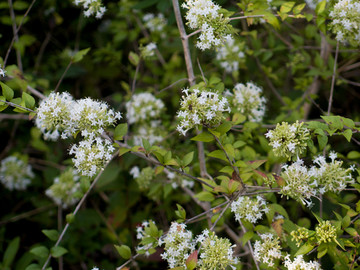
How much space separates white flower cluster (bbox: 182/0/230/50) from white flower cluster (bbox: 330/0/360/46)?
778 millimetres

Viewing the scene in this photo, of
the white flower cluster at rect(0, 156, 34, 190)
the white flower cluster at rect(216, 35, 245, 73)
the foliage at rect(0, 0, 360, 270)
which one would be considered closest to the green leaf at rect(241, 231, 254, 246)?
the foliage at rect(0, 0, 360, 270)

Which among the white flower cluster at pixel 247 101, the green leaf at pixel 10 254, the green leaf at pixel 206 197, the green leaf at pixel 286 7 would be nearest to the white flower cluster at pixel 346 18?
the green leaf at pixel 286 7

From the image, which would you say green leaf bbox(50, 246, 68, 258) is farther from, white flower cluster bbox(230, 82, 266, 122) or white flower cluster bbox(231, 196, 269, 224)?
white flower cluster bbox(230, 82, 266, 122)

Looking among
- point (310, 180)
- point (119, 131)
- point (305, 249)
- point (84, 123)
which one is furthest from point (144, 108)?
point (305, 249)

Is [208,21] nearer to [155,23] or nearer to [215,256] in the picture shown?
[215,256]

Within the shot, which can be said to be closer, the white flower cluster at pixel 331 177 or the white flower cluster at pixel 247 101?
the white flower cluster at pixel 331 177

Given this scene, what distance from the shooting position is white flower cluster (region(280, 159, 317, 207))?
1.82 m

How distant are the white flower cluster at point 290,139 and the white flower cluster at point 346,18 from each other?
0.89m

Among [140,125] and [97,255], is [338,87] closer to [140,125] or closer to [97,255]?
[140,125]

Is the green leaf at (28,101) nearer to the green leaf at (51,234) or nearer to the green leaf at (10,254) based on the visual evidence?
the green leaf at (51,234)

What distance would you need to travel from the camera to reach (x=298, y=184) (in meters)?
1.82

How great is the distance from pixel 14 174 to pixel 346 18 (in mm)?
3515

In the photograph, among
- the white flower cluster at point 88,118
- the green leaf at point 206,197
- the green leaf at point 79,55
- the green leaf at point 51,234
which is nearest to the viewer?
the white flower cluster at point 88,118

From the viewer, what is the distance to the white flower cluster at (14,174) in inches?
150
